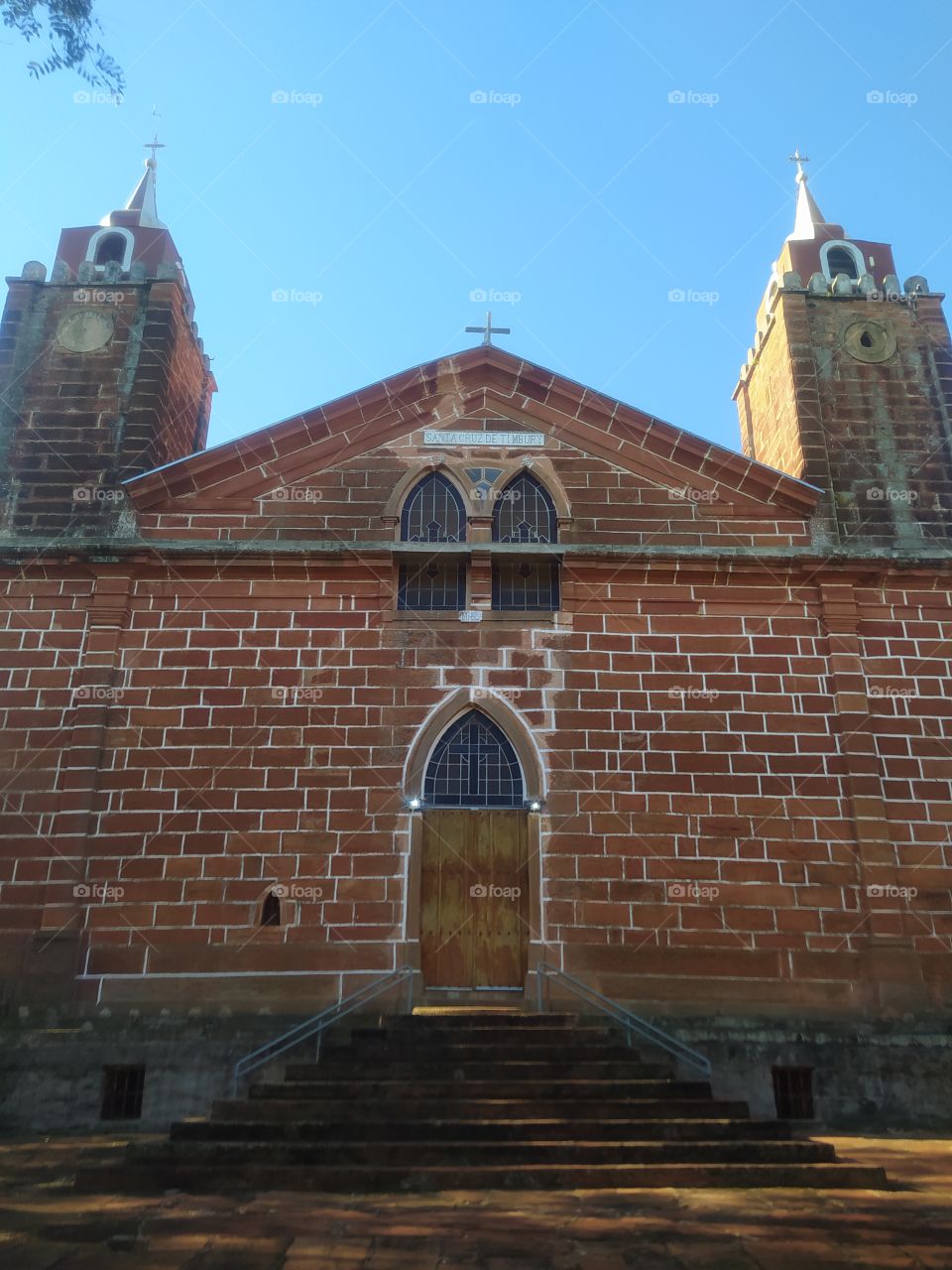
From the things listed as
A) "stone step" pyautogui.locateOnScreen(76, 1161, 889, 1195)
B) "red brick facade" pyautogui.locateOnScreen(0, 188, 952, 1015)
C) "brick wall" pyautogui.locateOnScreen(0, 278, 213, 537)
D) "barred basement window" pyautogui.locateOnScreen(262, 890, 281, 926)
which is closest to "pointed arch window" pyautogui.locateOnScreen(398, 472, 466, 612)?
"red brick facade" pyautogui.locateOnScreen(0, 188, 952, 1015)

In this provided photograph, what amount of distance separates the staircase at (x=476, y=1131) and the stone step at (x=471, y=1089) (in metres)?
0.01

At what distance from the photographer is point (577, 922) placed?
12.2 metres

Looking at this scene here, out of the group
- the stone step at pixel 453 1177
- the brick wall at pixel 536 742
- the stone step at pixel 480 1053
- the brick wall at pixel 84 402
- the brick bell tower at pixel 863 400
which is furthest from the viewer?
the brick bell tower at pixel 863 400

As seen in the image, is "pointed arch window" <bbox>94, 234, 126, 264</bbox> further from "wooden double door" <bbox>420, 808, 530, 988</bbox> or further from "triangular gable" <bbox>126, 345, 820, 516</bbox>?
"wooden double door" <bbox>420, 808, 530, 988</bbox>

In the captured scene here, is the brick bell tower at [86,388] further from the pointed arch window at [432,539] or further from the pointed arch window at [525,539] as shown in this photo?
the pointed arch window at [525,539]

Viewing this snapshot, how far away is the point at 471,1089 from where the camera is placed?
31.2ft

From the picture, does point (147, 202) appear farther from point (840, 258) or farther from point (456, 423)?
point (840, 258)

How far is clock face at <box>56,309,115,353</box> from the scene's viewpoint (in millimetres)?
15477

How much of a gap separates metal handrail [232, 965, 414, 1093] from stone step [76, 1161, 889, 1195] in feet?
8.96

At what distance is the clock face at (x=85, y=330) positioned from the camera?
50.8 ft

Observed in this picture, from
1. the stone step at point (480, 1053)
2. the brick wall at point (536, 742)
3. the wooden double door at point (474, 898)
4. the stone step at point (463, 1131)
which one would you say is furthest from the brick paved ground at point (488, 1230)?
the wooden double door at point (474, 898)

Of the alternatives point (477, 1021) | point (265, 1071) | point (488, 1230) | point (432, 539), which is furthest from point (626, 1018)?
point (432, 539)

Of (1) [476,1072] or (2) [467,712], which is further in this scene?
(2) [467,712]

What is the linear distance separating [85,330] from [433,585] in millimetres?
7022
